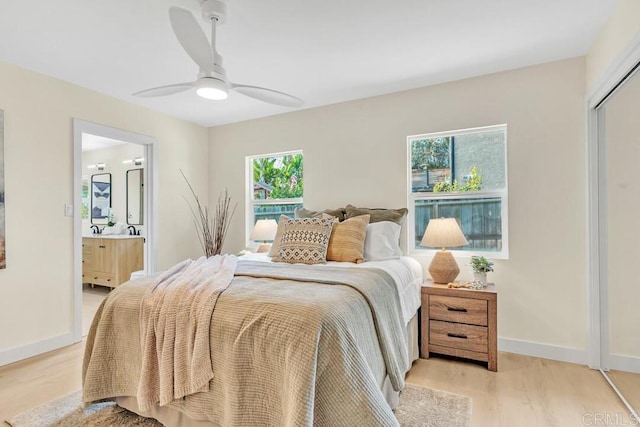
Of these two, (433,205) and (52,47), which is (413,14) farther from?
(52,47)

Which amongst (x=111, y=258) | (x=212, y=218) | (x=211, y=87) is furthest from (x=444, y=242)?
(x=111, y=258)

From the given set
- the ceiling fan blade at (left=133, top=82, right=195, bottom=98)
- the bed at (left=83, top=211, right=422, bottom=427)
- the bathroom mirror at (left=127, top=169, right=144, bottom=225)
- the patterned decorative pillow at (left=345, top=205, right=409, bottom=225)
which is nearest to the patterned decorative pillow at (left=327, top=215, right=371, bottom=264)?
the patterned decorative pillow at (left=345, top=205, right=409, bottom=225)

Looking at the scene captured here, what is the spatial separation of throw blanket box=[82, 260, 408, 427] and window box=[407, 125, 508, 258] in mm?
1490

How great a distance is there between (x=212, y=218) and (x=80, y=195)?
1.58 meters

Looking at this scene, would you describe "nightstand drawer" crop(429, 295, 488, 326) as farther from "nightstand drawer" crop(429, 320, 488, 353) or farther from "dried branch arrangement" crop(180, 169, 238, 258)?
"dried branch arrangement" crop(180, 169, 238, 258)

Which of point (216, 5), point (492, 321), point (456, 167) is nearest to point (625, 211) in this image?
point (492, 321)

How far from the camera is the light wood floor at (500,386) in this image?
191cm

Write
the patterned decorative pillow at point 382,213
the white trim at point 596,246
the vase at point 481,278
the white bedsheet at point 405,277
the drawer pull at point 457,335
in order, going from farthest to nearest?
the patterned decorative pillow at point 382,213 → the vase at point 481,278 → the drawer pull at point 457,335 → the white trim at point 596,246 → the white bedsheet at point 405,277

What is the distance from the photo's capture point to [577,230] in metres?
2.59

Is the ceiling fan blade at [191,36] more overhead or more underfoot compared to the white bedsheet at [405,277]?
more overhead

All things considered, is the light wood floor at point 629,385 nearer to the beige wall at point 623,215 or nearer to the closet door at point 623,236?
the closet door at point 623,236

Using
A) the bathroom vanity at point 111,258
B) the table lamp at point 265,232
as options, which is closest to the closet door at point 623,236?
the table lamp at point 265,232

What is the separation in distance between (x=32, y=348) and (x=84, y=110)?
7.05ft

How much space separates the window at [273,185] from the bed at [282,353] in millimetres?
2041
